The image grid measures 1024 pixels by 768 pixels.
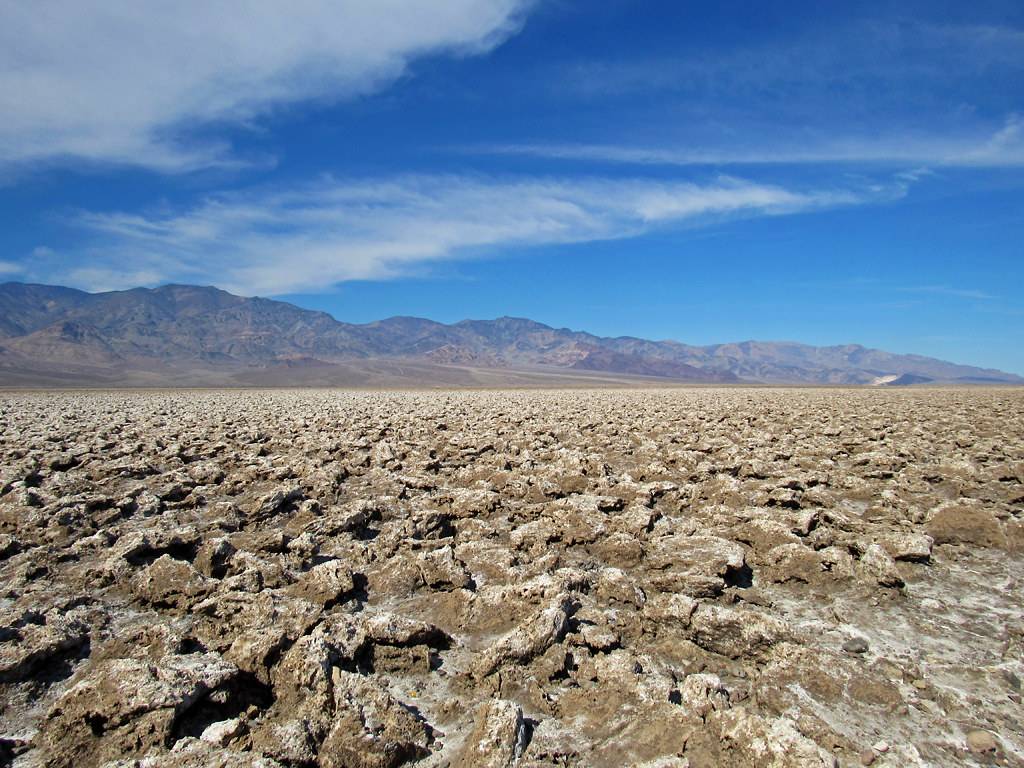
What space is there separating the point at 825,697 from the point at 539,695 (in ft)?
4.30

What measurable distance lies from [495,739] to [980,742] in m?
1.97

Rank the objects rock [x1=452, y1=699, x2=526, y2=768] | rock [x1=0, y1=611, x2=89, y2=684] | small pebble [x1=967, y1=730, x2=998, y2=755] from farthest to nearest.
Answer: rock [x1=0, y1=611, x2=89, y2=684] < small pebble [x1=967, y1=730, x2=998, y2=755] < rock [x1=452, y1=699, x2=526, y2=768]

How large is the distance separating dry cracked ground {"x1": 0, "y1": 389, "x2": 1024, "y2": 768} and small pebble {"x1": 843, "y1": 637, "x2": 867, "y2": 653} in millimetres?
21

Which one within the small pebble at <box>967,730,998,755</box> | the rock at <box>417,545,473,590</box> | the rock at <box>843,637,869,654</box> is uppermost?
the rock at <box>417,545,473,590</box>

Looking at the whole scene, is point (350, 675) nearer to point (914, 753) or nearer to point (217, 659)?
point (217, 659)

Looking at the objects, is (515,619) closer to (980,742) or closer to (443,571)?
(443,571)

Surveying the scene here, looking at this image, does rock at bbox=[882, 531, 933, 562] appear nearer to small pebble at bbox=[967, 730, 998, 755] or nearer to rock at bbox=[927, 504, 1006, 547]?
rock at bbox=[927, 504, 1006, 547]

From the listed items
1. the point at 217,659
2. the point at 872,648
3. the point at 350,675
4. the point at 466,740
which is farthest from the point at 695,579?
the point at 217,659

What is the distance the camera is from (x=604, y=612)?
137 inches

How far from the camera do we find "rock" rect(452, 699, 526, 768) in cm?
224

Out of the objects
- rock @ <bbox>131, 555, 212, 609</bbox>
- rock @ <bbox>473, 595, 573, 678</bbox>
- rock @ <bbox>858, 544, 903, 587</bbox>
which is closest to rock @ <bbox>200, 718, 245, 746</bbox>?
rock @ <bbox>473, 595, 573, 678</bbox>

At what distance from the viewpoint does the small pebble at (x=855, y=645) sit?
10.3 feet

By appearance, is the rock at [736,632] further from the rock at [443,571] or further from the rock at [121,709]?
the rock at [121,709]

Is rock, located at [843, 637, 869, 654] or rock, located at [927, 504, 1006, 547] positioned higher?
rock, located at [927, 504, 1006, 547]
